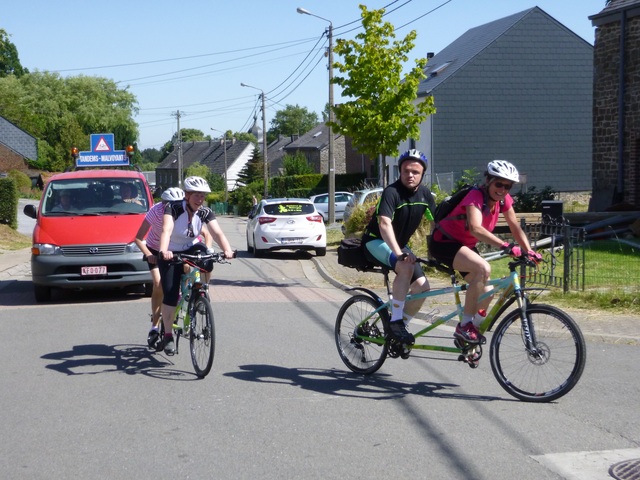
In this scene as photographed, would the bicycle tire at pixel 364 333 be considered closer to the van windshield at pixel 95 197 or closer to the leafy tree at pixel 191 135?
the van windshield at pixel 95 197

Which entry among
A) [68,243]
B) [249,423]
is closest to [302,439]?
[249,423]

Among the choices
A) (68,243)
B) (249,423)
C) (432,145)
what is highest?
(432,145)

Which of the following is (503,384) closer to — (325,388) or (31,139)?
(325,388)

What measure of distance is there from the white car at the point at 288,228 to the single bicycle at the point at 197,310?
44.7 feet

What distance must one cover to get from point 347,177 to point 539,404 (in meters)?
55.4

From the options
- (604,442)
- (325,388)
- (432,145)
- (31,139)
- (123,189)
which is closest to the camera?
(604,442)

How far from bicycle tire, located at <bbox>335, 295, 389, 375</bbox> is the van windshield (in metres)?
6.86

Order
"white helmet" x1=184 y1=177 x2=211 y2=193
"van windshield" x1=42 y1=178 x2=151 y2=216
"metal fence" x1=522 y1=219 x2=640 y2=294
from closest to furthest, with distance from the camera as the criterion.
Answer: "white helmet" x1=184 y1=177 x2=211 y2=193, "metal fence" x1=522 y1=219 x2=640 y2=294, "van windshield" x1=42 y1=178 x2=151 y2=216

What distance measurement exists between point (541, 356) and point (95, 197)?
9.34m

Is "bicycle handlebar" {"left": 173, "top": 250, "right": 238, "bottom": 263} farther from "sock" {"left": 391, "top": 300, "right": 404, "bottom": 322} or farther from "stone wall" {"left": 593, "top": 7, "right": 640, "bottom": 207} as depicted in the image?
"stone wall" {"left": 593, "top": 7, "right": 640, "bottom": 207}

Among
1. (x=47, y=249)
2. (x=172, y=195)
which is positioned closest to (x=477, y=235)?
(x=172, y=195)

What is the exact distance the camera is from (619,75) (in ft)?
76.6

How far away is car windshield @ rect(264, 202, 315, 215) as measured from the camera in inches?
877

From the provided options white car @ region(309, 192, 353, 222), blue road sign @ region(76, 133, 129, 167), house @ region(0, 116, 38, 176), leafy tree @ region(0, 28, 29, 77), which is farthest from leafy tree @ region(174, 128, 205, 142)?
blue road sign @ region(76, 133, 129, 167)
